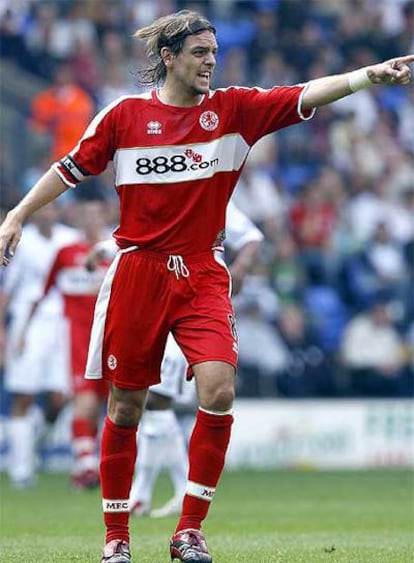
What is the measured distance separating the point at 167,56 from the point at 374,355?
39.7 ft

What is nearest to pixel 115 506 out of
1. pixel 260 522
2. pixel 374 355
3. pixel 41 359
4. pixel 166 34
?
pixel 166 34

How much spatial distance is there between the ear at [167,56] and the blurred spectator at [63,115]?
41.8 ft

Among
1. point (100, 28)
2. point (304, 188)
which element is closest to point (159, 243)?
point (304, 188)

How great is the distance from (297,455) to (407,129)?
7.52 meters

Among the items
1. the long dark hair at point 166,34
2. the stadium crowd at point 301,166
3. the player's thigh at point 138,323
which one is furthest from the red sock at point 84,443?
the long dark hair at point 166,34

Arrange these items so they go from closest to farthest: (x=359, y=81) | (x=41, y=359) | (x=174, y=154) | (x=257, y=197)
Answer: (x=359, y=81)
(x=174, y=154)
(x=41, y=359)
(x=257, y=197)

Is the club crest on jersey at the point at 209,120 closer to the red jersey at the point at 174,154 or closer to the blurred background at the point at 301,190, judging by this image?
the red jersey at the point at 174,154

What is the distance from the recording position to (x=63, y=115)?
20.6 metres

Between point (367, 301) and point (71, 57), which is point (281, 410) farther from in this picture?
point (71, 57)

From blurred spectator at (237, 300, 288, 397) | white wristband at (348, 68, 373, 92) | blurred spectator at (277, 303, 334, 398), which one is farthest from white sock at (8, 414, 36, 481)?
white wristband at (348, 68, 373, 92)

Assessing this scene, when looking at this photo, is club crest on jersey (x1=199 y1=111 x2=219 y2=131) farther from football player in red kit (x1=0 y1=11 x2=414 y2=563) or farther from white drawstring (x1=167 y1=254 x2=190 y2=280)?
white drawstring (x1=167 y1=254 x2=190 y2=280)

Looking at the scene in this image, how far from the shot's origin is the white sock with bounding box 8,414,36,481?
15.8 metres

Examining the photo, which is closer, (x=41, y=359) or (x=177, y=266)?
(x=177, y=266)

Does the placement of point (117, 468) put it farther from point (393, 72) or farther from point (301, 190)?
point (301, 190)
